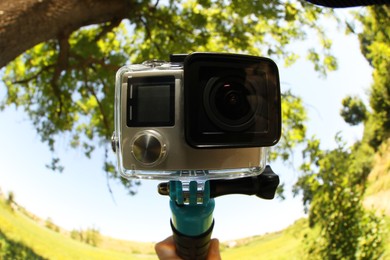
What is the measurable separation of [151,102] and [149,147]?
0.42 feet

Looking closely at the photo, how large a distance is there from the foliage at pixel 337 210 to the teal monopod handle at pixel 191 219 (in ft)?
13.8

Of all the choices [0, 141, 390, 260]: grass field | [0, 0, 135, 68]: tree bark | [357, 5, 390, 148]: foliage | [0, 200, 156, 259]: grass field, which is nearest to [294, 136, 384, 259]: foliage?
[0, 141, 390, 260]: grass field

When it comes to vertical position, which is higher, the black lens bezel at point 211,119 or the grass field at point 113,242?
the black lens bezel at point 211,119

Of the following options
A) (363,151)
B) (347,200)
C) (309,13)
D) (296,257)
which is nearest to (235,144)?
(309,13)

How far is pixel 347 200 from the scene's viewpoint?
505 cm

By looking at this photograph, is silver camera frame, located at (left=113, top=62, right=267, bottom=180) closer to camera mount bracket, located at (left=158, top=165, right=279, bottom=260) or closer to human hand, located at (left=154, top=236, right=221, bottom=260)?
camera mount bracket, located at (left=158, top=165, right=279, bottom=260)

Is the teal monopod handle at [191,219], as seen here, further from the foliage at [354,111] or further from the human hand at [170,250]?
the foliage at [354,111]

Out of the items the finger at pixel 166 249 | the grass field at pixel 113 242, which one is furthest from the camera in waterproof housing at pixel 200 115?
the grass field at pixel 113 242

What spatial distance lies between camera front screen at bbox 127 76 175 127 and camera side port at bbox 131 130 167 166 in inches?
1.3

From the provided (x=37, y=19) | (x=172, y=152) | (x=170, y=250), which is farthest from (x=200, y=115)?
(x=37, y=19)

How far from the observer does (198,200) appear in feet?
3.84

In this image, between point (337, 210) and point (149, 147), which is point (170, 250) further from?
point (337, 210)

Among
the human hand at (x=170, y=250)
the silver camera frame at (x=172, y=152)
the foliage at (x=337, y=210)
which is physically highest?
the silver camera frame at (x=172, y=152)

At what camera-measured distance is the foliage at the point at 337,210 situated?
4.92 m
